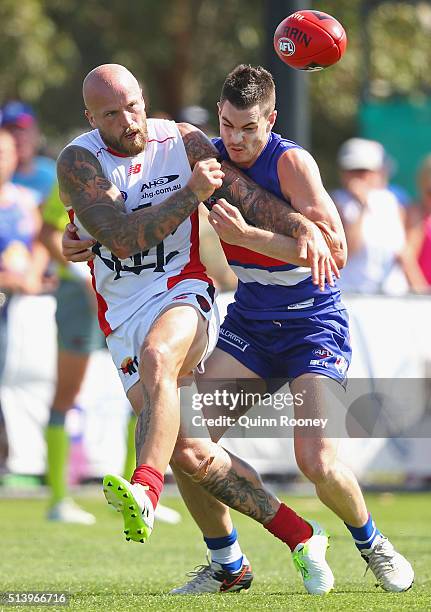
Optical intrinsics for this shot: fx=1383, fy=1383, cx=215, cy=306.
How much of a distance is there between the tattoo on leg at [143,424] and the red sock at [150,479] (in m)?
0.12

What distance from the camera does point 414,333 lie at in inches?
447

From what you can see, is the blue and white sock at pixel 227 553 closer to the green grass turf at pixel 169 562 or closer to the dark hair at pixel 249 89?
the green grass turf at pixel 169 562

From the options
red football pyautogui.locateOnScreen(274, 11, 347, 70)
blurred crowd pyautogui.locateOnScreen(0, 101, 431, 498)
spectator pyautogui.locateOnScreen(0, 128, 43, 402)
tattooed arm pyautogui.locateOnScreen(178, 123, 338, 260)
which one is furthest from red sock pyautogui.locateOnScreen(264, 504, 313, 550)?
spectator pyautogui.locateOnScreen(0, 128, 43, 402)

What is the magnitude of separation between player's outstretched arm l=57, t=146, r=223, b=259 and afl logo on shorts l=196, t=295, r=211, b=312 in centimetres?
38

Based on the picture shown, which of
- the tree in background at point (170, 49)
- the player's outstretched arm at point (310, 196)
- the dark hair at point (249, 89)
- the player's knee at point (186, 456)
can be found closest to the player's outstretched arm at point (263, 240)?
the player's outstretched arm at point (310, 196)

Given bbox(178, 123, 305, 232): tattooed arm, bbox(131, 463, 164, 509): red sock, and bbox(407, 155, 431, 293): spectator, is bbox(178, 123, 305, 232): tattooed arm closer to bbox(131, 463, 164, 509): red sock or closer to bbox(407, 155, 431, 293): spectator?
bbox(131, 463, 164, 509): red sock

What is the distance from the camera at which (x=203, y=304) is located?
639cm

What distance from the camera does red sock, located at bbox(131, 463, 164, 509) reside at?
575 cm

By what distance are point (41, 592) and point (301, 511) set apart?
448cm

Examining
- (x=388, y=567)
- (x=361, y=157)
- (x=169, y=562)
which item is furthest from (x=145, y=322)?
(x=361, y=157)

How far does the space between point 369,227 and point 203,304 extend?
5.82 meters

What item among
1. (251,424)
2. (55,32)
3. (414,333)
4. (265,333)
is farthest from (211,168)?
(55,32)

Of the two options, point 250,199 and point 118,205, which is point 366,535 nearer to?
point 250,199

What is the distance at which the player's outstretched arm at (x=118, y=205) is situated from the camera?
20.1 ft
